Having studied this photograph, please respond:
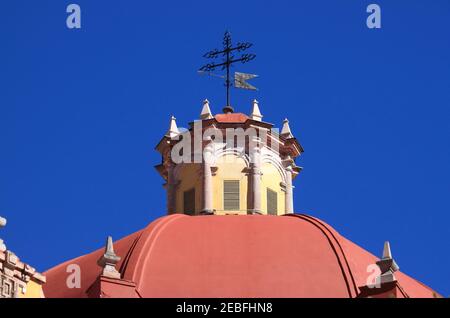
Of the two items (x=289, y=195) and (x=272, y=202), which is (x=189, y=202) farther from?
(x=289, y=195)

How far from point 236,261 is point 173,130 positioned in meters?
6.63

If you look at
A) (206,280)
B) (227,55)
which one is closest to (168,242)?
(206,280)

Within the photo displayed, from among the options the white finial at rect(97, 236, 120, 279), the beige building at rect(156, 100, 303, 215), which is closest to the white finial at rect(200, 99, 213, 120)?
the beige building at rect(156, 100, 303, 215)

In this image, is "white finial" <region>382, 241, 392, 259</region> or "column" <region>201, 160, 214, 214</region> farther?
"column" <region>201, 160, 214, 214</region>

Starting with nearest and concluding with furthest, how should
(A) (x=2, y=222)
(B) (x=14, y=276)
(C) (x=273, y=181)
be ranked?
(A) (x=2, y=222) < (B) (x=14, y=276) < (C) (x=273, y=181)

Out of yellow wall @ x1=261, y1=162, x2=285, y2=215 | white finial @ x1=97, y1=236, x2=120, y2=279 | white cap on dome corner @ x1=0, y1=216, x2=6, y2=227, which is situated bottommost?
white cap on dome corner @ x1=0, y1=216, x2=6, y2=227

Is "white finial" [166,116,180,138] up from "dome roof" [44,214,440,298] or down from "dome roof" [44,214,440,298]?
up

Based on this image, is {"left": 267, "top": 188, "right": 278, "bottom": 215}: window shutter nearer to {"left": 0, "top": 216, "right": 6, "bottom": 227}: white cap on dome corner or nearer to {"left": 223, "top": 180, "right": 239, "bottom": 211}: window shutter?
{"left": 223, "top": 180, "right": 239, "bottom": 211}: window shutter

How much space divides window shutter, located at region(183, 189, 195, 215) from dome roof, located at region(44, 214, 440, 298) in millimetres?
2327

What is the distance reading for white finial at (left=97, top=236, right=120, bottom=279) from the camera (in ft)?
123

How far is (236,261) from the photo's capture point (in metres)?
39.2

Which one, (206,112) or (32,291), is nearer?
(32,291)

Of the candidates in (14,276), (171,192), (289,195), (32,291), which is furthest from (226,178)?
(14,276)
